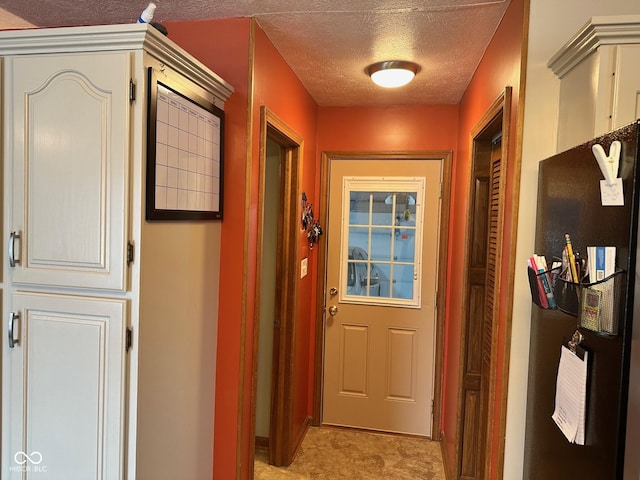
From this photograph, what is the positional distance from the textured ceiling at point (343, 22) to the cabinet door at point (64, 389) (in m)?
1.22

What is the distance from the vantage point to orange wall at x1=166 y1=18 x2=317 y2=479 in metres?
1.88

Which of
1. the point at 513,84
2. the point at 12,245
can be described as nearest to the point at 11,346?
the point at 12,245

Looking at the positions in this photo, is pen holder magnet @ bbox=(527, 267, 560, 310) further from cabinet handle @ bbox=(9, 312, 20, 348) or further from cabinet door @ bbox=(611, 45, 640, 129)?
cabinet handle @ bbox=(9, 312, 20, 348)

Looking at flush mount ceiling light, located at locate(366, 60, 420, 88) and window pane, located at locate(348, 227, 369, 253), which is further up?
flush mount ceiling light, located at locate(366, 60, 420, 88)

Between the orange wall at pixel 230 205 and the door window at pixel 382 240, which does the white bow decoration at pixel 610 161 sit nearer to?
the orange wall at pixel 230 205

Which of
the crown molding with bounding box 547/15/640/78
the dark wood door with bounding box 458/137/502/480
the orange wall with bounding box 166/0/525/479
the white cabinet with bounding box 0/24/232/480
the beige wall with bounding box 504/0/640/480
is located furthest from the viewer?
the dark wood door with bounding box 458/137/502/480

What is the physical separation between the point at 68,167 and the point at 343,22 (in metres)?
1.22

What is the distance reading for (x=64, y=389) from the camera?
4.83 feet

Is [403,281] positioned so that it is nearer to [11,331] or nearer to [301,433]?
[301,433]

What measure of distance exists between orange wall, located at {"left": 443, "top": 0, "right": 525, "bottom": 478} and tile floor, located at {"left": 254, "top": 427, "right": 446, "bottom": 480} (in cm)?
23

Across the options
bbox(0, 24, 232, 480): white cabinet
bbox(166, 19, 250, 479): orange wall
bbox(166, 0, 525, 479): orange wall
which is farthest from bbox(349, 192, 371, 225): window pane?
bbox(0, 24, 232, 480): white cabinet

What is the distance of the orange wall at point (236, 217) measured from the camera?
1882 millimetres

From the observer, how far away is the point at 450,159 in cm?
310

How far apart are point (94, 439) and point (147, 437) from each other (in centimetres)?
16
